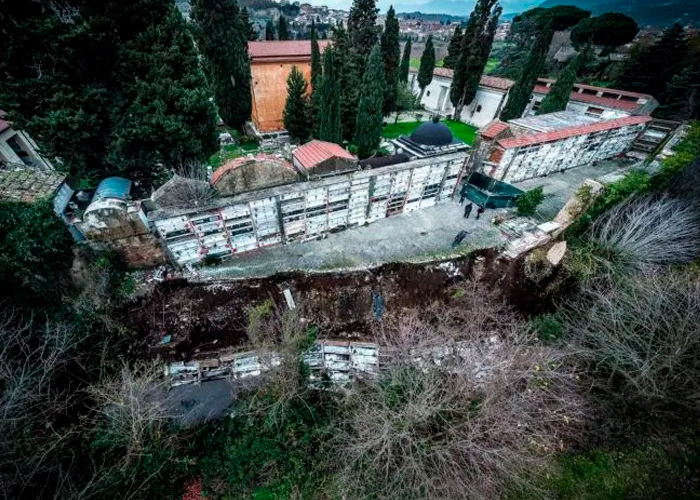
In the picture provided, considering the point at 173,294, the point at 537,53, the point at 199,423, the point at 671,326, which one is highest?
the point at 537,53

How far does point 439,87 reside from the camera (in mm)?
30531

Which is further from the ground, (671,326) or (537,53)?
(537,53)

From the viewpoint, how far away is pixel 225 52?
18.7 metres

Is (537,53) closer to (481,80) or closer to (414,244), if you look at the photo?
(481,80)

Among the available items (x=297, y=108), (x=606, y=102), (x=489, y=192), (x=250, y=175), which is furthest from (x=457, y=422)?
(x=606, y=102)

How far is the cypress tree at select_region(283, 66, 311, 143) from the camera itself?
60.7 feet

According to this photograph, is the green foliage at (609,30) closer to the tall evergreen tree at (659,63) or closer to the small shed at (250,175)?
the tall evergreen tree at (659,63)

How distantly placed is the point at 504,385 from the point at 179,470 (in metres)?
9.14

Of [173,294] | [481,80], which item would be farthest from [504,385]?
[481,80]

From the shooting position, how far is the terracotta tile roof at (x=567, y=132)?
13.9 meters

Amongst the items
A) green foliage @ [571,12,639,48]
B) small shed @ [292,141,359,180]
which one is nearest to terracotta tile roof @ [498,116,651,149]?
small shed @ [292,141,359,180]

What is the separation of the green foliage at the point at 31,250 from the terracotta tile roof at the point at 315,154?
27.4ft

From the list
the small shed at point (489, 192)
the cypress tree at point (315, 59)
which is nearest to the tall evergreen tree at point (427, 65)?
the cypress tree at point (315, 59)

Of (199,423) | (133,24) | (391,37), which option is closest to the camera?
(199,423)
